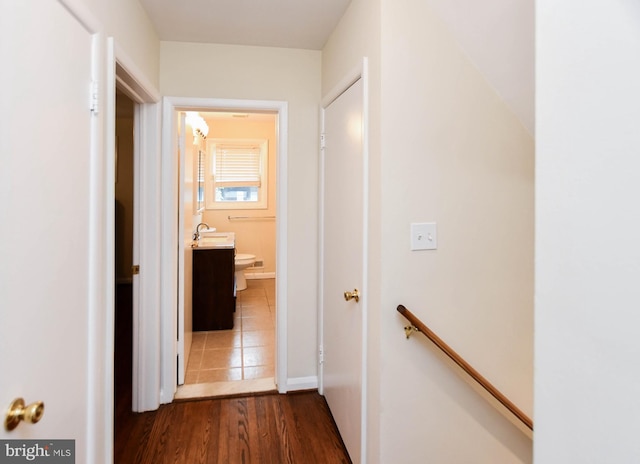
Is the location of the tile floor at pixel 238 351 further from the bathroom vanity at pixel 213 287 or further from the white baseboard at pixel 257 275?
the white baseboard at pixel 257 275

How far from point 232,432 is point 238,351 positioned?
1182 mm

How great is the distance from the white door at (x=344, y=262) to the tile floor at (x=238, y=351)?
30.9 inches

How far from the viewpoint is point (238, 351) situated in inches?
132

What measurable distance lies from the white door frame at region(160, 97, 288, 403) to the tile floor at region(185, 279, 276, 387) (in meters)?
0.32

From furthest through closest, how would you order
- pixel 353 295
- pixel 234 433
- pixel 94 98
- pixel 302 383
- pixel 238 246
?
pixel 238 246 → pixel 302 383 → pixel 234 433 → pixel 353 295 → pixel 94 98

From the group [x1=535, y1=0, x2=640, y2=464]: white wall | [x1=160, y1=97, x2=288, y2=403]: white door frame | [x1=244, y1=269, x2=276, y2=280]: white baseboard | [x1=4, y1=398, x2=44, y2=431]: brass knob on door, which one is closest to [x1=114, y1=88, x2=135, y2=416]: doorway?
[x1=244, y1=269, x2=276, y2=280]: white baseboard

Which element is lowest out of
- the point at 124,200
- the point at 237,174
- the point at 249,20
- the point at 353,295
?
the point at 353,295

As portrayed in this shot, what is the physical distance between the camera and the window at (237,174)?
19.3ft

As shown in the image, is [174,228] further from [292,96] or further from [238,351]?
[238,351]

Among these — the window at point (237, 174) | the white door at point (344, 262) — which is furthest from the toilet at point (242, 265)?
the white door at point (344, 262)

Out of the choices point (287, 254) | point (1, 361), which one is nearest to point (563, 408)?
point (1, 361)

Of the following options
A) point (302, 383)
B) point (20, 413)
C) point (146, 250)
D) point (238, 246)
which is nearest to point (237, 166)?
point (238, 246)

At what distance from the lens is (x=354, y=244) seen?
1900 mm

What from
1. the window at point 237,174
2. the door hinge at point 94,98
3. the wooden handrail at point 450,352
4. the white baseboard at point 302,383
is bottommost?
the white baseboard at point 302,383
